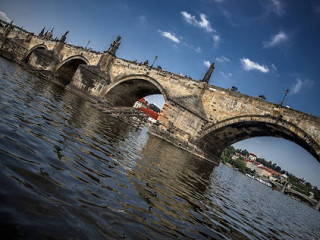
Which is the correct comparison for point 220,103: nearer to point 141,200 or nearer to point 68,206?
point 141,200

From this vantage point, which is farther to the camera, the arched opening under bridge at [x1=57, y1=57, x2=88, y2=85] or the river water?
the arched opening under bridge at [x1=57, y1=57, x2=88, y2=85]

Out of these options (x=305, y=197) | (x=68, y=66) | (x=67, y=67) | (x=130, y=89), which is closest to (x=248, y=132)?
(x=130, y=89)

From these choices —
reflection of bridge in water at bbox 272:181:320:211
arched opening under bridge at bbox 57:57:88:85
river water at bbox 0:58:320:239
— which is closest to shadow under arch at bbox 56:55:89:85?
arched opening under bridge at bbox 57:57:88:85

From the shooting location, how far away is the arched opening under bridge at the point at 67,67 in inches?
885

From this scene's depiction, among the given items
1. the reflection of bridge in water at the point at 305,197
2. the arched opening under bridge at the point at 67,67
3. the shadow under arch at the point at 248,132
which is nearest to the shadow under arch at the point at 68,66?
the arched opening under bridge at the point at 67,67

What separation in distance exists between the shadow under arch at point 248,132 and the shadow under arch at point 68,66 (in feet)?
53.7

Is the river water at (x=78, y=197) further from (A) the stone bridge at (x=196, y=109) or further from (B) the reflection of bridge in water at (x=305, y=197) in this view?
(B) the reflection of bridge in water at (x=305, y=197)

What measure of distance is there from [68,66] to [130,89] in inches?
421

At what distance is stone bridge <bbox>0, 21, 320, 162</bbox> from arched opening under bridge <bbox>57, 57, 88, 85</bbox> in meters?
3.70

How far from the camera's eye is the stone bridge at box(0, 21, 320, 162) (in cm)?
1087

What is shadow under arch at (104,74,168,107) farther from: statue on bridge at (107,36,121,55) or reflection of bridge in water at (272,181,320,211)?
reflection of bridge in water at (272,181,320,211)

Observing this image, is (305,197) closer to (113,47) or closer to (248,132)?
(248,132)

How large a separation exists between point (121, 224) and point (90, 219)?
0.28 meters

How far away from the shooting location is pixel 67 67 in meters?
23.9
